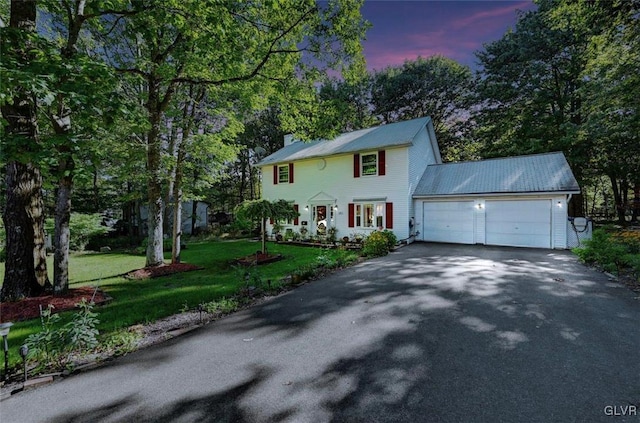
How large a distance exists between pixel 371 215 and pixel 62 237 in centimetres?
1256

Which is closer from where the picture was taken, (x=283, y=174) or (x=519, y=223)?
(x=519, y=223)

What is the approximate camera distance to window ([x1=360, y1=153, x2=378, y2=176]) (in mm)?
15085

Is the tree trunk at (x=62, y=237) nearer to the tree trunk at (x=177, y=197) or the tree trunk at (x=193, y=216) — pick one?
the tree trunk at (x=177, y=197)

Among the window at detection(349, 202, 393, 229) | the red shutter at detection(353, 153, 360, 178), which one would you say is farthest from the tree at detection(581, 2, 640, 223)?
the red shutter at detection(353, 153, 360, 178)

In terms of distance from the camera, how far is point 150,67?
7.94m

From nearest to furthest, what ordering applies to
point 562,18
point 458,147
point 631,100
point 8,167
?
point 8,167, point 562,18, point 631,100, point 458,147

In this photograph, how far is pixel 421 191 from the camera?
14.6m

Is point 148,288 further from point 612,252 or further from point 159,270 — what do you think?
point 612,252

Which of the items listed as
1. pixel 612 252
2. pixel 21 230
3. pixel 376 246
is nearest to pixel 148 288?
pixel 21 230

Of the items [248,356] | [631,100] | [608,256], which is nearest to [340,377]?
[248,356]

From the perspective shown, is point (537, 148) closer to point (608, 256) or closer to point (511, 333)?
point (608, 256)

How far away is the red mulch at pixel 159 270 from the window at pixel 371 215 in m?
8.76

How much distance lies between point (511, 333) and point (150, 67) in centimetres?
1047

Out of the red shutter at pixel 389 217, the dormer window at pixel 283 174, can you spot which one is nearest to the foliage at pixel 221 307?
the red shutter at pixel 389 217
